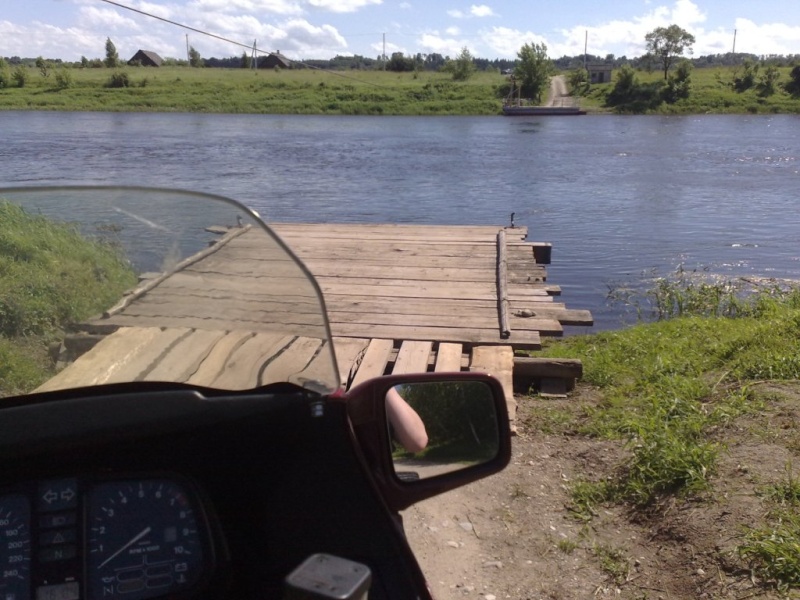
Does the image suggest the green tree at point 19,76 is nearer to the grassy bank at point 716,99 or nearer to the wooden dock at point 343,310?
the grassy bank at point 716,99

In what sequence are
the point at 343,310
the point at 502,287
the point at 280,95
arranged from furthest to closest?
the point at 280,95 → the point at 502,287 → the point at 343,310

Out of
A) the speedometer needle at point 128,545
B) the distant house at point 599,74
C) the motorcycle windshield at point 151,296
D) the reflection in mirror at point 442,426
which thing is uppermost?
the distant house at point 599,74

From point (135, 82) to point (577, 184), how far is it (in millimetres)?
44748

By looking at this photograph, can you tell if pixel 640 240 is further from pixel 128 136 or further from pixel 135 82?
pixel 135 82

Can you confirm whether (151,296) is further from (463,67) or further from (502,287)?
(463,67)

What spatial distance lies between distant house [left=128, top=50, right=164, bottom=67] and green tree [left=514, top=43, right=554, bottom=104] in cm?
3001

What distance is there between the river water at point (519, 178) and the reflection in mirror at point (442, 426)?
20.0 feet

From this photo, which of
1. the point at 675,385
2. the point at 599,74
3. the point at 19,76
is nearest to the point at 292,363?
the point at 675,385

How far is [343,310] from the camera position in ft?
24.5

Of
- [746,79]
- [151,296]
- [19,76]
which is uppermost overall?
[746,79]

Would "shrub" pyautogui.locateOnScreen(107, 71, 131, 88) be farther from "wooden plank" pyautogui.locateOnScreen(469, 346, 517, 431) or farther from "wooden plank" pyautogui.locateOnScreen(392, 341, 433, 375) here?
"wooden plank" pyautogui.locateOnScreen(469, 346, 517, 431)

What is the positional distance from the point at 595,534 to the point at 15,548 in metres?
2.91

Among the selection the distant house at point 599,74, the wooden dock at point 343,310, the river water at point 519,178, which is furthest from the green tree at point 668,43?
the wooden dock at point 343,310

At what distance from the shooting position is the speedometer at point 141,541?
1.48m
